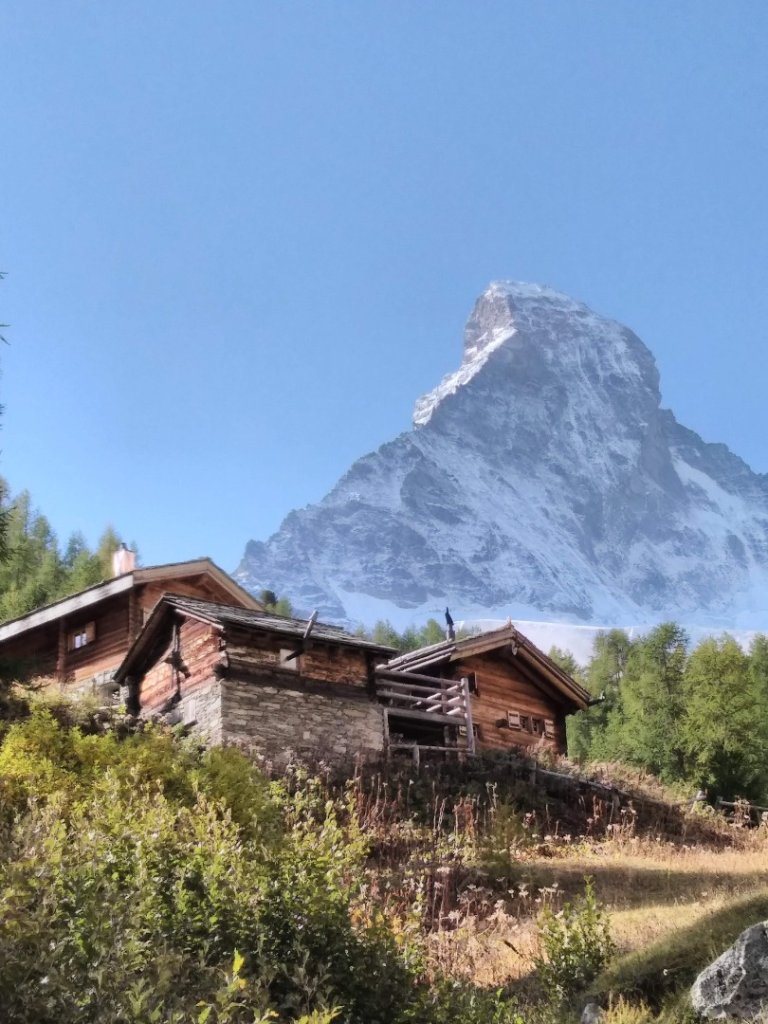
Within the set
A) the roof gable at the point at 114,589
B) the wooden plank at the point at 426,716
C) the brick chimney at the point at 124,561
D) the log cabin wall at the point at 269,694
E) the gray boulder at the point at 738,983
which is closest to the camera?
the gray boulder at the point at 738,983

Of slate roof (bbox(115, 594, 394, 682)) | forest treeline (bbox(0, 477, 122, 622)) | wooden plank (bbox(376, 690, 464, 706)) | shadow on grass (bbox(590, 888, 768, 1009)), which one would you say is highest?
forest treeline (bbox(0, 477, 122, 622))

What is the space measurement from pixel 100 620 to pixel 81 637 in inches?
40.6

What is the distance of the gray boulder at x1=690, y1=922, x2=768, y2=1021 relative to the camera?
7.39 metres

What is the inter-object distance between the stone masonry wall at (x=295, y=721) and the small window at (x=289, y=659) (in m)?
0.60

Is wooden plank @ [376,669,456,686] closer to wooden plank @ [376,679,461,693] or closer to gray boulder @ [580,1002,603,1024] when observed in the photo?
wooden plank @ [376,679,461,693]

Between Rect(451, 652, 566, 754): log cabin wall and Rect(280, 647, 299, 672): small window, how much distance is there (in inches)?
308

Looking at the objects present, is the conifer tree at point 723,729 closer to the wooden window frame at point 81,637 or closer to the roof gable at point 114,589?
the roof gable at point 114,589

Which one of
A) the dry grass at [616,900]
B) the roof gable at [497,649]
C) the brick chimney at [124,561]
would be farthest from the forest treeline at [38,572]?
the dry grass at [616,900]

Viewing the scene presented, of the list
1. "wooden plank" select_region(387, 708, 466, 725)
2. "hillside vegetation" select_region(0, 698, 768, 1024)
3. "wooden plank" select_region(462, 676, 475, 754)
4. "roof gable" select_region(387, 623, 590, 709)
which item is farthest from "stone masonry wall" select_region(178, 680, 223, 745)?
"roof gable" select_region(387, 623, 590, 709)

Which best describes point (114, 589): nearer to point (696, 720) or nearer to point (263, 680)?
point (263, 680)

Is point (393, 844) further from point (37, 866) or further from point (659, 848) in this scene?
point (37, 866)

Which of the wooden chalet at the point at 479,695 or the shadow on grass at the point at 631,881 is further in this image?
the wooden chalet at the point at 479,695

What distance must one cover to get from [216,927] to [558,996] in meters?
3.13

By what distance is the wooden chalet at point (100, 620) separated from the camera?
1192 inches
